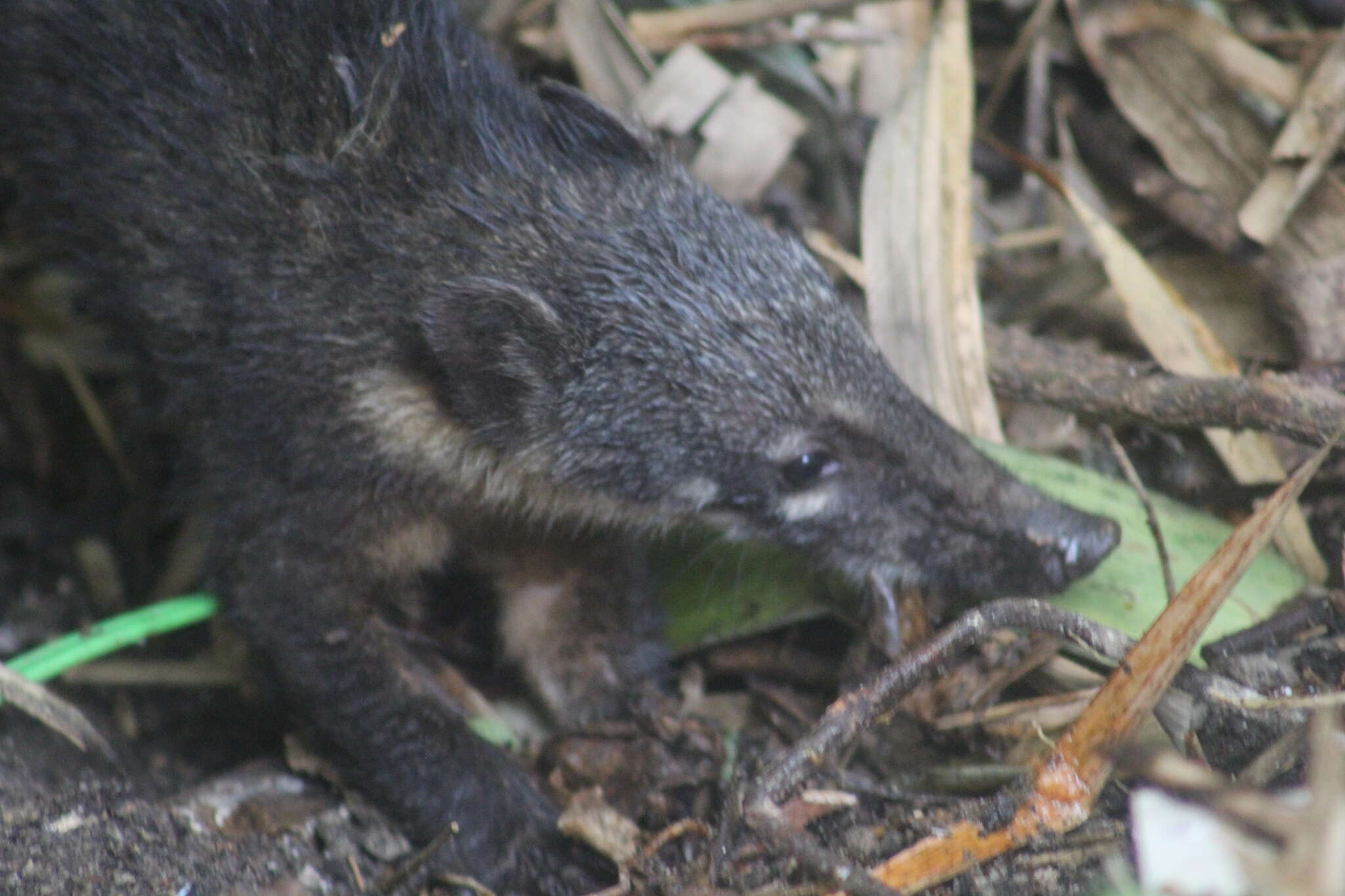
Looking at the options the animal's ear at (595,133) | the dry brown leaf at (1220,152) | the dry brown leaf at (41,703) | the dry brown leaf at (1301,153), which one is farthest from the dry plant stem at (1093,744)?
the dry brown leaf at (41,703)

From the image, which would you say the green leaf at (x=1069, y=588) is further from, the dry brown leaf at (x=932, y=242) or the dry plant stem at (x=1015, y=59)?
the dry plant stem at (x=1015, y=59)

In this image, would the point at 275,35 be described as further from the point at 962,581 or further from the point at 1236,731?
the point at 1236,731

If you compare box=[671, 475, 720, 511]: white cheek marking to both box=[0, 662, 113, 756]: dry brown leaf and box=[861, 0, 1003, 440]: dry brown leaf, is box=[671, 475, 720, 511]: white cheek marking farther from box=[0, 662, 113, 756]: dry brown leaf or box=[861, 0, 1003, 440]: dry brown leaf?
box=[0, 662, 113, 756]: dry brown leaf

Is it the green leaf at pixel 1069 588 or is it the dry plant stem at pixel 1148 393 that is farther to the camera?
the green leaf at pixel 1069 588

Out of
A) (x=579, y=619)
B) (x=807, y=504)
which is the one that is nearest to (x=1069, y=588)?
(x=807, y=504)

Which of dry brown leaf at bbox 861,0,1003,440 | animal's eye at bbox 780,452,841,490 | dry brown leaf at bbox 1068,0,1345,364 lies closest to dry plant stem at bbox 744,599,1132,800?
animal's eye at bbox 780,452,841,490

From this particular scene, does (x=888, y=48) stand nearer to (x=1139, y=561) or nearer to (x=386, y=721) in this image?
(x=1139, y=561)
